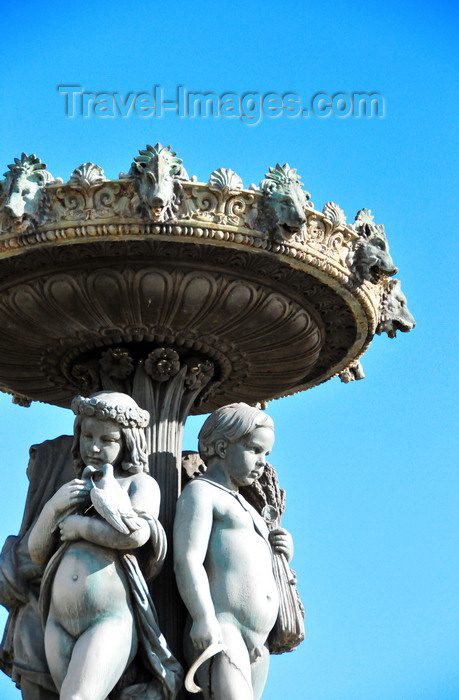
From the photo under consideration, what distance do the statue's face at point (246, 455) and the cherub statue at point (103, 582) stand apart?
0.64 metres

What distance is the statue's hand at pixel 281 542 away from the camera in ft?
38.8

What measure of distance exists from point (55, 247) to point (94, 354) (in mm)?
1154

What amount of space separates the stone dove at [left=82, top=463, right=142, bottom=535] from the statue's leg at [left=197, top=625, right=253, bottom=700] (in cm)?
95

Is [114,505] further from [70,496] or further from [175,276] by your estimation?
[175,276]

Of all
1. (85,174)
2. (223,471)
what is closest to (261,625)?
(223,471)

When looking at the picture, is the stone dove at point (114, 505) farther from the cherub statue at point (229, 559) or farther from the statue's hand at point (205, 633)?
the statue's hand at point (205, 633)

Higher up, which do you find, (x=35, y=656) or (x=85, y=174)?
(x=85, y=174)

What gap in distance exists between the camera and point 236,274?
12.0 m

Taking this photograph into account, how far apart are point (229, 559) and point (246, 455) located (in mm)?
819

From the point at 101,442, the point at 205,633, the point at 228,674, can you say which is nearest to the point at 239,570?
the point at 205,633

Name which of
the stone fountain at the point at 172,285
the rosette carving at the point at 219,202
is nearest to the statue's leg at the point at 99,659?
the stone fountain at the point at 172,285

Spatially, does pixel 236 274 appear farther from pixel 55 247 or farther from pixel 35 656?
pixel 35 656

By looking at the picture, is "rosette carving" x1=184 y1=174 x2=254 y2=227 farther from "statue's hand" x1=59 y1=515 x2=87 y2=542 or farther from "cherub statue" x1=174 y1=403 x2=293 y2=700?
"statue's hand" x1=59 y1=515 x2=87 y2=542

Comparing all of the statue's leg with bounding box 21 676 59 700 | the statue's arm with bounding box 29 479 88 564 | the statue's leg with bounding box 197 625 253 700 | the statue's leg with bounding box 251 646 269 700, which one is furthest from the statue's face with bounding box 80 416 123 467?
the statue's leg with bounding box 251 646 269 700
